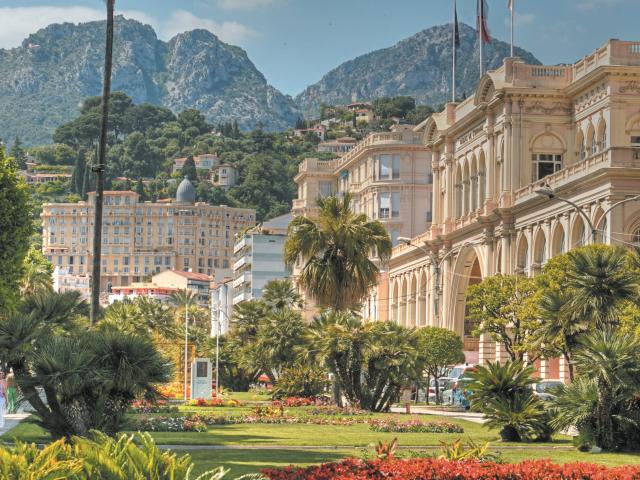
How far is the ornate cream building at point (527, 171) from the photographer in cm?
5909

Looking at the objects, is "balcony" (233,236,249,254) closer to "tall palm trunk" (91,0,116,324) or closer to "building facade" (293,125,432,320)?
"building facade" (293,125,432,320)

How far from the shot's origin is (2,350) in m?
26.2

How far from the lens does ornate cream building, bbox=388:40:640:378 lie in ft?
194

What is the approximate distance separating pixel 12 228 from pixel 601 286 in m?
28.7

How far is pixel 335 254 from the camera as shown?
60000 millimetres

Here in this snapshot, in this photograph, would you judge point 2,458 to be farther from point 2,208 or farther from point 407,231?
point 407,231

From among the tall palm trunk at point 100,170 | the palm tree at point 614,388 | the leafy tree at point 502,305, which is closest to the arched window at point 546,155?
the leafy tree at point 502,305

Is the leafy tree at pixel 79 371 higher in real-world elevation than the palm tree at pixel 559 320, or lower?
lower

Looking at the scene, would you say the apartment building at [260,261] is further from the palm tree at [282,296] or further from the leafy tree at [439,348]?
the leafy tree at [439,348]

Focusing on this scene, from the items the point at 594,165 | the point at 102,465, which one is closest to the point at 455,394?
the point at 594,165

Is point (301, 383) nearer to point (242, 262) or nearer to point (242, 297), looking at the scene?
point (242, 297)

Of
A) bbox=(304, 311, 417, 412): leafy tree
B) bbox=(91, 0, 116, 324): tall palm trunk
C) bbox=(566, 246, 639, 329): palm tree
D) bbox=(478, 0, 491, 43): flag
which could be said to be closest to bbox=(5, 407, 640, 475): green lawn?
bbox=(566, 246, 639, 329): palm tree

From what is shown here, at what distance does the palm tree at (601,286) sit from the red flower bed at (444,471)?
60.6 ft

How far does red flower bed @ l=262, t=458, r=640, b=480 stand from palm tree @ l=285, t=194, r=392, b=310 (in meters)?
40.7
